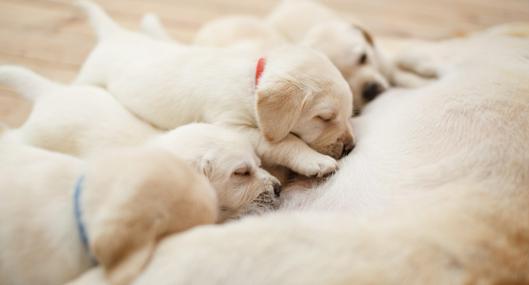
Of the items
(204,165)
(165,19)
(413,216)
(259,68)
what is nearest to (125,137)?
(204,165)

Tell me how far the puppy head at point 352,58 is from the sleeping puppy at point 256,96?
52cm

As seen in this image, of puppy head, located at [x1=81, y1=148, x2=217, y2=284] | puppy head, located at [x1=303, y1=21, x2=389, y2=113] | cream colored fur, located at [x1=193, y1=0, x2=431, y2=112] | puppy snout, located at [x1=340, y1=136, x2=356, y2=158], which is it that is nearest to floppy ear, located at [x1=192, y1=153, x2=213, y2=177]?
puppy head, located at [x1=81, y1=148, x2=217, y2=284]

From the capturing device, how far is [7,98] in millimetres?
2438

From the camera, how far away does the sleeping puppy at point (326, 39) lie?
7.68ft

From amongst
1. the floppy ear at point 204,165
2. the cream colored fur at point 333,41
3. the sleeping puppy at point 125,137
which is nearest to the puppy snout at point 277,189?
the sleeping puppy at point 125,137

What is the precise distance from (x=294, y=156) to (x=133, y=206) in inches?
30.1

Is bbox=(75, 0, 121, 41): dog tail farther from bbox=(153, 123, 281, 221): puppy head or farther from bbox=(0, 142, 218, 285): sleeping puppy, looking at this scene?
bbox=(0, 142, 218, 285): sleeping puppy

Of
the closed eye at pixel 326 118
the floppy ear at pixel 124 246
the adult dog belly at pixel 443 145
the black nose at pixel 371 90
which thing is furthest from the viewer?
the black nose at pixel 371 90

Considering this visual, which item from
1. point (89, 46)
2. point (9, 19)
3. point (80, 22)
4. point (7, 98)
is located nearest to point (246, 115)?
point (7, 98)

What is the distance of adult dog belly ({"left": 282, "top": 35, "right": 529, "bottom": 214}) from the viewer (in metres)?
1.34

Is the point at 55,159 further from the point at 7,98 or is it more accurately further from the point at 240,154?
the point at 7,98

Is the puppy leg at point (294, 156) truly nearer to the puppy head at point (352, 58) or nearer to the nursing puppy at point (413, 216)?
the nursing puppy at point (413, 216)

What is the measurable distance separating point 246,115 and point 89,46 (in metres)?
1.70

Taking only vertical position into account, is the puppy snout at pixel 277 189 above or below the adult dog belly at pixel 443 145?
below
